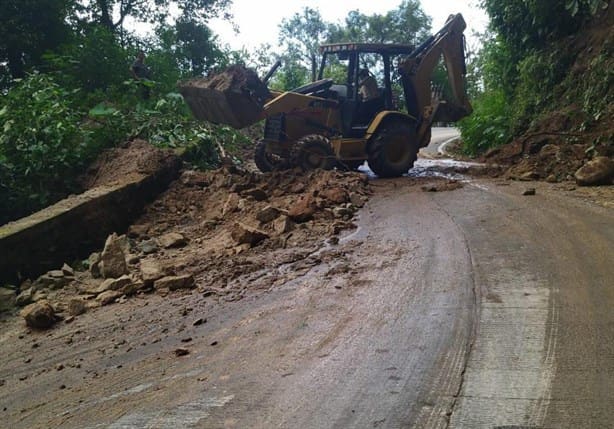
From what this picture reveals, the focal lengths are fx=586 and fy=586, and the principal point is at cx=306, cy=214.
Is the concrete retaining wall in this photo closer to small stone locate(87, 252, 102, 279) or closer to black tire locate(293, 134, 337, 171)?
small stone locate(87, 252, 102, 279)

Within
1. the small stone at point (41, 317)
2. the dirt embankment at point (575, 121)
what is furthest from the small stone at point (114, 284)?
the dirt embankment at point (575, 121)

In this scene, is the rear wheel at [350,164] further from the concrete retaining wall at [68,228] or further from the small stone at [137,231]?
the small stone at [137,231]

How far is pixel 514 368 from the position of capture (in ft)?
10.6

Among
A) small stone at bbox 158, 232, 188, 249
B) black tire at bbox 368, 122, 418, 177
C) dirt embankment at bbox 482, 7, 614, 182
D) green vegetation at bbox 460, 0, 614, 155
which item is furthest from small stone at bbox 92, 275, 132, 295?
green vegetation at bbox 460, 0, 614, 155

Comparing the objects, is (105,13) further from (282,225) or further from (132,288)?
(132,288)

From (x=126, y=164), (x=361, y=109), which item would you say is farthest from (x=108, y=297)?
(x=361, y=109)

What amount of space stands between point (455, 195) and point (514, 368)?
5736 millimetres

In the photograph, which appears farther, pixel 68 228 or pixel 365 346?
pixel 68 228

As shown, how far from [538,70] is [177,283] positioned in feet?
36.8

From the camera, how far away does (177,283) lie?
5.52m

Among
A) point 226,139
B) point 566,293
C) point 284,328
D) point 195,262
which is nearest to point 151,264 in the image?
point 195,262

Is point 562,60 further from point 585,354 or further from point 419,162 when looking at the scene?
point 585,354

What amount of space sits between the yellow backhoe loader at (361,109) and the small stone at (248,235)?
3.98 meters

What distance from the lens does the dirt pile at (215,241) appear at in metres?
5.64
